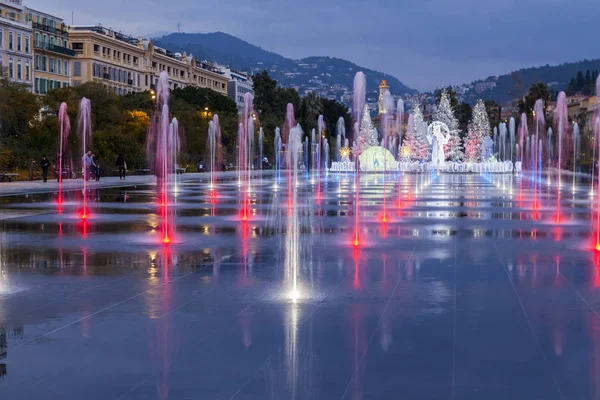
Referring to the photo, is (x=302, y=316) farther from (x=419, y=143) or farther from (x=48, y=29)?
(x=419, y=143)

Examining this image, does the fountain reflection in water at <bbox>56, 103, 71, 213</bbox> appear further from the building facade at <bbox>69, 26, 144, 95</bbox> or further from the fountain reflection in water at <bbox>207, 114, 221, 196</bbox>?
the building facade at <bbox>69, 26, 144, 95</bbox>

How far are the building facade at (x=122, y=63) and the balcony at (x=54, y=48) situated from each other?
3221mm

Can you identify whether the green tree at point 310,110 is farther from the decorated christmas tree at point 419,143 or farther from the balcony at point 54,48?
the balcony at point 54,48

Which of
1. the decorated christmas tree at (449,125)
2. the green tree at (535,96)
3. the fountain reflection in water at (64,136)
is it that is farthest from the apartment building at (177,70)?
the fountain reflection in water at (64,136)

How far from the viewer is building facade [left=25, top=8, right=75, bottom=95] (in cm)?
9294

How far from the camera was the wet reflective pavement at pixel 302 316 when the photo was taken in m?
6.43

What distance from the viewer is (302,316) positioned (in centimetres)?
880

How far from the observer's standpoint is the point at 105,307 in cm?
930

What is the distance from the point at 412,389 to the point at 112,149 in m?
57.1

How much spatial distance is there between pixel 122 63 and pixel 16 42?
105 ft

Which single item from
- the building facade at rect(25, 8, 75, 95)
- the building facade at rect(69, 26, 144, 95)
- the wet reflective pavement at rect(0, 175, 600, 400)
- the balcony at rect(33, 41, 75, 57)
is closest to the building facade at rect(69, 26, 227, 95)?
the building facade at rect(69, 26, 144, 95)

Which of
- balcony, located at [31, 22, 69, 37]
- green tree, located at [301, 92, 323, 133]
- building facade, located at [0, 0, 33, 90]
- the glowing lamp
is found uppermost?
balcony, located at [31, 22, 69, 37]

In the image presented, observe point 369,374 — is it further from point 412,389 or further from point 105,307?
point 105,307

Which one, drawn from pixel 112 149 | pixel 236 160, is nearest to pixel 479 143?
pixel 236 160
